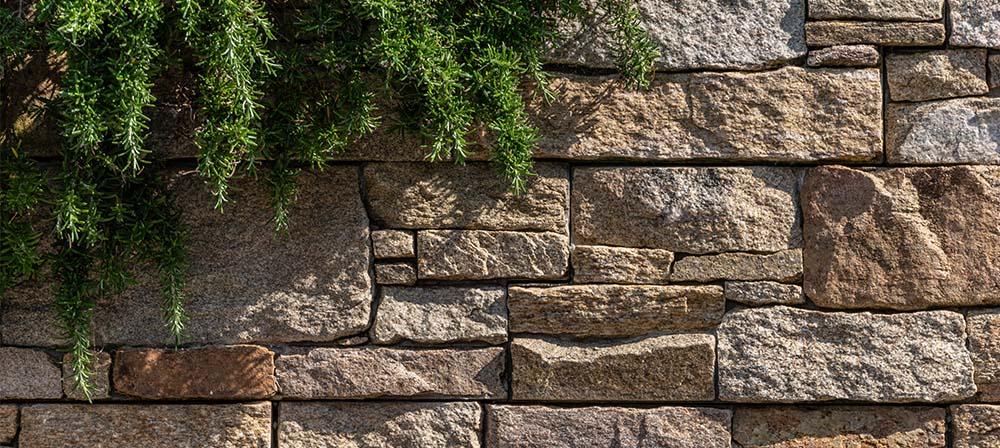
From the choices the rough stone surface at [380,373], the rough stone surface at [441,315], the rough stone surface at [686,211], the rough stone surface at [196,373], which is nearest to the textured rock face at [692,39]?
the rough stone surface at [686,211]

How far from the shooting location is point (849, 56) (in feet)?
8.20

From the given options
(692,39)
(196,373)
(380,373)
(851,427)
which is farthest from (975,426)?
(196,373)

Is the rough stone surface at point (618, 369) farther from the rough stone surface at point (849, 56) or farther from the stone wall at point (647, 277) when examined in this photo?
the rough stone surface at point (849, 56)

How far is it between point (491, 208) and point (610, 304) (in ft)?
1.32

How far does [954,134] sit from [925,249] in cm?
32

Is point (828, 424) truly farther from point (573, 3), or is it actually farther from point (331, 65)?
point (331, 65)

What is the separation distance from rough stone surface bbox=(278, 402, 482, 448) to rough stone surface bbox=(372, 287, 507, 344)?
0.18 m

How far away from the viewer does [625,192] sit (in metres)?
2.50

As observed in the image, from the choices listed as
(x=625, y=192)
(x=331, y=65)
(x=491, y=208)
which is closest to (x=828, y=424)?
(x=625, y=192)

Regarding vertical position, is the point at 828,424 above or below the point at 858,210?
below

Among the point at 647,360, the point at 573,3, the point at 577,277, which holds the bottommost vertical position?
the point at 647,360

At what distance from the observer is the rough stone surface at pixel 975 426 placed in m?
2.49

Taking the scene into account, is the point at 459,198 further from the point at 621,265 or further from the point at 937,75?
the point at 937,75

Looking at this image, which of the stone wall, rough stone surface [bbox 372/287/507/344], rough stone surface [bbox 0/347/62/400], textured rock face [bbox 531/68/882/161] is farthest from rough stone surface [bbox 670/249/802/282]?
rough stone surface [bbox 0/347/62/400]
